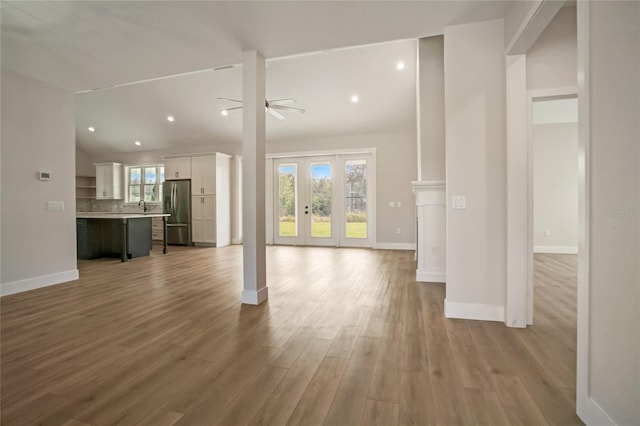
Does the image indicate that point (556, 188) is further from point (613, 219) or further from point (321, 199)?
point (613, 219)

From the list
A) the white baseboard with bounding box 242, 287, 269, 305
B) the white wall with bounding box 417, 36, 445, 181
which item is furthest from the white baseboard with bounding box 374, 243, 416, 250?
the white baseboard with bounding box 242, 287, 269, 305

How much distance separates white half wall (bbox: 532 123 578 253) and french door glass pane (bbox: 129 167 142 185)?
11.0 metres

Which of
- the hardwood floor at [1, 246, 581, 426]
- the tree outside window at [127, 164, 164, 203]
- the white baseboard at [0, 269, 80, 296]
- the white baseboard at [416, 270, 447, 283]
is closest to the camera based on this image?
the hardwood floor at [1, 246, 581, 426]

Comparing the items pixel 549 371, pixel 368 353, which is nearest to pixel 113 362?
pixel 368 353

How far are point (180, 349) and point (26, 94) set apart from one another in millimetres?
4140

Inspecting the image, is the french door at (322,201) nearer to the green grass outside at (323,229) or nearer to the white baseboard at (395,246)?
the green grass outside at (323,229)

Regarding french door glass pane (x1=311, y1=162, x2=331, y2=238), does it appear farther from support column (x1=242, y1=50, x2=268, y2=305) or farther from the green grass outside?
support column (x1=242, y1=50, x2=268, y2=305)

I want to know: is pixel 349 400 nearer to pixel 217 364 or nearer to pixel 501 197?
pixel 217 364

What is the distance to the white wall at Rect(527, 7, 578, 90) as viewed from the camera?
2.49m

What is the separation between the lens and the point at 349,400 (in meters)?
1.50

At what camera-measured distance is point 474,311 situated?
8.72ft

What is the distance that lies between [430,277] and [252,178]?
2767 mm

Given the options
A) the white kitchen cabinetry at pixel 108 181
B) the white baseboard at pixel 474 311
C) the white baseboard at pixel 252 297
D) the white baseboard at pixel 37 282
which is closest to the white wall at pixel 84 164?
the white kitchen cabinetry at pixel 108 181

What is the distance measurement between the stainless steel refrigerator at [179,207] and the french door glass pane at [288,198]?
8.36 feet
